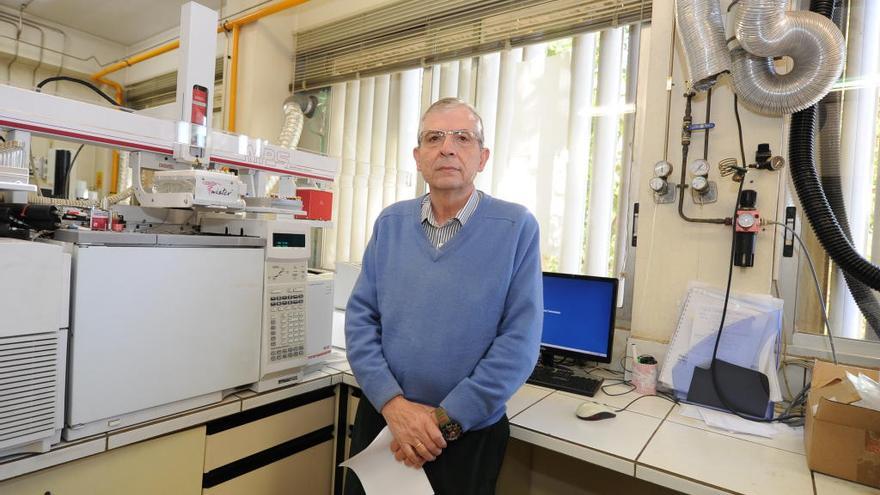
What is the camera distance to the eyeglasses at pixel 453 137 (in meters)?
1.31

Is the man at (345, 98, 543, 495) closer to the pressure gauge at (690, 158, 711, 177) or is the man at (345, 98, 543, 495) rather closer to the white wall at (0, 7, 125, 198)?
the pressure gauge at (690, 158, 711, 177)

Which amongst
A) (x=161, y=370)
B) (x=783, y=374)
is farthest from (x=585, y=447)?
(x=161, y=370)

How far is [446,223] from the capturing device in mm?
1350

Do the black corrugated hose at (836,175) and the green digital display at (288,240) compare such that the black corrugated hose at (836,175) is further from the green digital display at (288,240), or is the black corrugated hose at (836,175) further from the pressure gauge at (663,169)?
the green digital display at (288,240)

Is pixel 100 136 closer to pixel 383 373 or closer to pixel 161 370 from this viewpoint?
pixel 161 370

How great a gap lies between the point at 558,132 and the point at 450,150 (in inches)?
43.5

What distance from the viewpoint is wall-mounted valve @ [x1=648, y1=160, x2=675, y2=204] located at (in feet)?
5.74

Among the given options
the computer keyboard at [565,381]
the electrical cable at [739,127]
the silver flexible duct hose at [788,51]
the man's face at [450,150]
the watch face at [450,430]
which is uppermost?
the silver flexible duct hose at [788,51]

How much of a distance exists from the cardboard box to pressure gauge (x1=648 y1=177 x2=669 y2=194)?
0.82 meters

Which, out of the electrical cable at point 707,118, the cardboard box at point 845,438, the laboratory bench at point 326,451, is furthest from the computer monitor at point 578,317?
the cardboard box at point 845,438

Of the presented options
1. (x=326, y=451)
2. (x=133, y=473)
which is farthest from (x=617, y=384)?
(x=133, y=473)

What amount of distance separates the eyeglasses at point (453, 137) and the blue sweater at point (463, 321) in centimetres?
19

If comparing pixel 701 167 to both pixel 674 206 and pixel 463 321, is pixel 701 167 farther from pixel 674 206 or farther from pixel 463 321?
pixel 463 321

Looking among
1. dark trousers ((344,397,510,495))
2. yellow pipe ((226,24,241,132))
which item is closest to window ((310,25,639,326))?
dark trousers ((344,397,510,495))
